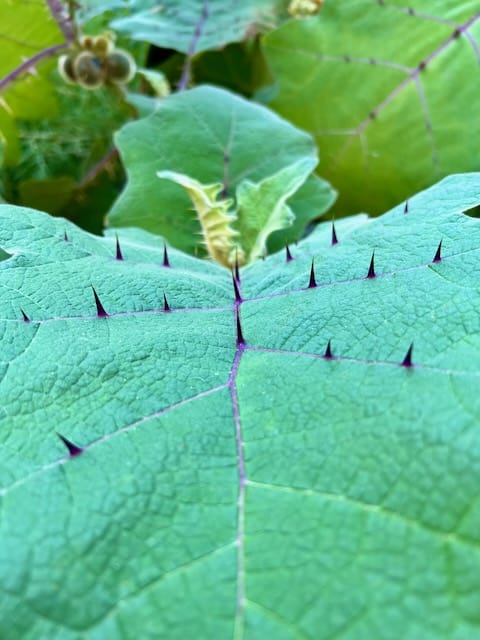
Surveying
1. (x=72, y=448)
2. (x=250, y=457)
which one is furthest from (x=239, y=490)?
(x=72, y=448)

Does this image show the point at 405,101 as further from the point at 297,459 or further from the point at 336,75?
the point at 297,459

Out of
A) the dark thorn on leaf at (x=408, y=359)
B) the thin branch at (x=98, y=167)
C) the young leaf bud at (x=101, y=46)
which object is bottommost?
the thin branch at (x=98, y=167)

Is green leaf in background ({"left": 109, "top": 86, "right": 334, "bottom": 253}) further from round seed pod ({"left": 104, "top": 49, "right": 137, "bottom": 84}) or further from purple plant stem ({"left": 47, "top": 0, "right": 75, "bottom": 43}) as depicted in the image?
purple plant stem ({"left": 47, "top": 0, "right": 75, "bottom": 43})

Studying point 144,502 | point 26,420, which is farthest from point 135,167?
point 144,502

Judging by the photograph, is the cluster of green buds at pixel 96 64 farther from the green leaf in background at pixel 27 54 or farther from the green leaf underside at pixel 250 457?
the green leaf underside at pixel 250 457

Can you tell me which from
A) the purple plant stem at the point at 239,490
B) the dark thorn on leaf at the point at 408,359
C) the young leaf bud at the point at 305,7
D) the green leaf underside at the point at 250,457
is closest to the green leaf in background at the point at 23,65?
the young leaf bud at the point at 305,7
